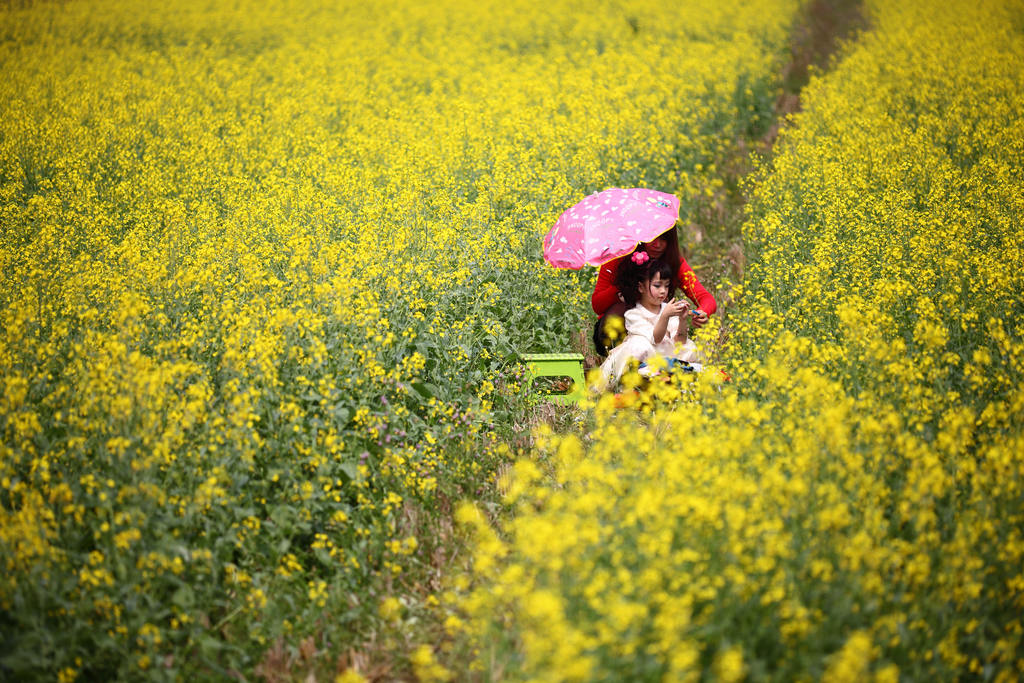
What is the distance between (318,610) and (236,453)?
0.83 m

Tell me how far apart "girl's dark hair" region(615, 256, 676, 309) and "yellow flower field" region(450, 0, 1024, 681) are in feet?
2.26

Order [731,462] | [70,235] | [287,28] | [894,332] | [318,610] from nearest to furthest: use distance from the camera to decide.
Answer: [731,462] → [318,610] → [894,332] → [70,235] → [287,28]

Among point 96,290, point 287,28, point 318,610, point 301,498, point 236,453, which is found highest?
point 287,28

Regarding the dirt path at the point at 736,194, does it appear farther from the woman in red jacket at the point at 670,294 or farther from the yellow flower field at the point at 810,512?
the yellow flower field at the point at 810,512

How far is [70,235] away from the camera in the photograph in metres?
5.53

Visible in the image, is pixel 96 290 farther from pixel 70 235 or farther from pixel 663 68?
pixel 663 68

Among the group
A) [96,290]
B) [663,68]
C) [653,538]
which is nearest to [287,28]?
[663,68]

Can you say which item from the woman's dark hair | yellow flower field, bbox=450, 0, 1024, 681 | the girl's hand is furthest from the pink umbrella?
yellow flower field, bbox=450, 0, 1024, 681

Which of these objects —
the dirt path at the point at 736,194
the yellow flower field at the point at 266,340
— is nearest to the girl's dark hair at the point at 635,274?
the dirt path at the point at 736,194

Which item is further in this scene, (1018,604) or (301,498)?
(301,498)

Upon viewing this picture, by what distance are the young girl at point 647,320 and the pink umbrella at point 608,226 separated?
211 millimetres

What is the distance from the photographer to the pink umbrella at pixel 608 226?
509 centimetres

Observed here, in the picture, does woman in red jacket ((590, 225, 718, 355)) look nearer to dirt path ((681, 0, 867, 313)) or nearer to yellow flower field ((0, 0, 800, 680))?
dirt path ((681, 0, 867, 313))

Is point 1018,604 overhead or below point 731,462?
below
